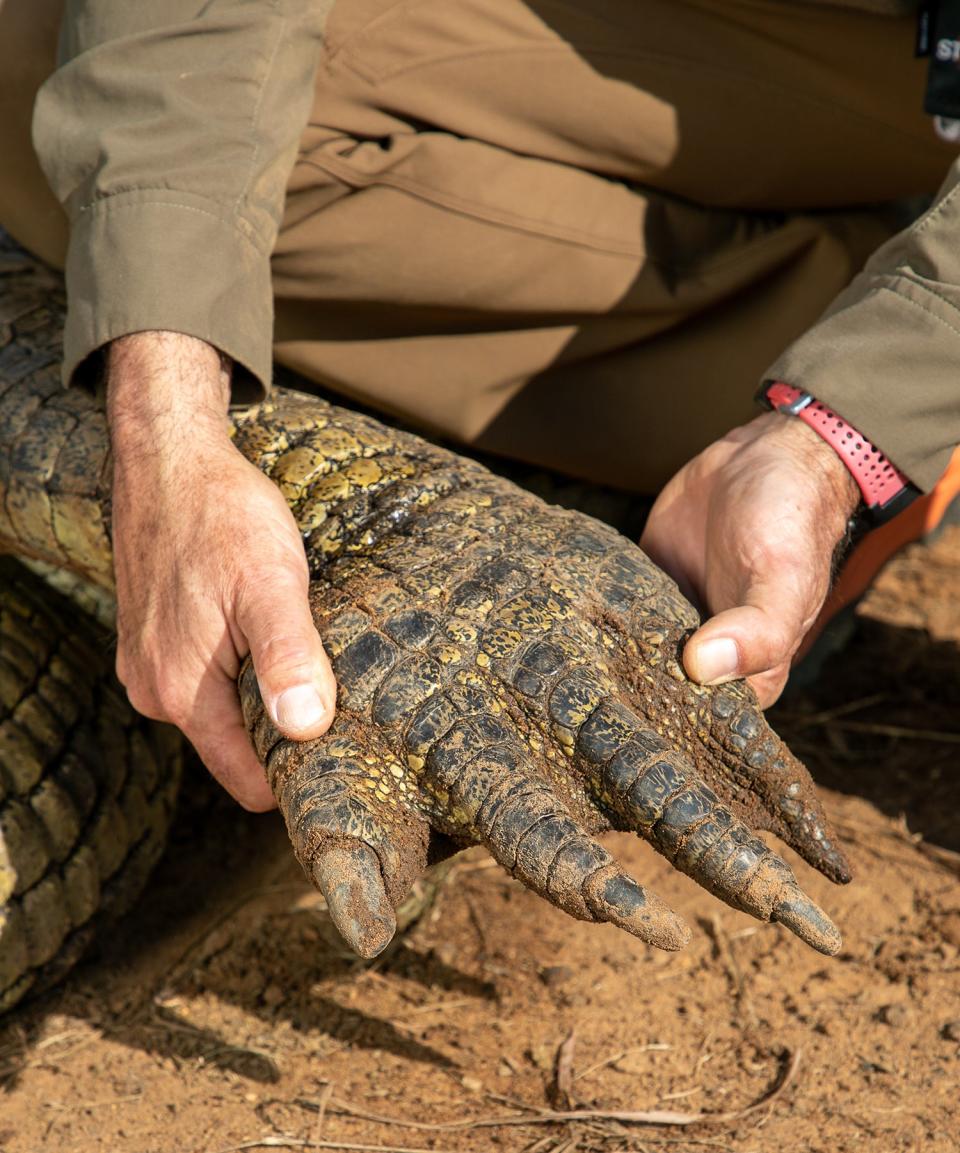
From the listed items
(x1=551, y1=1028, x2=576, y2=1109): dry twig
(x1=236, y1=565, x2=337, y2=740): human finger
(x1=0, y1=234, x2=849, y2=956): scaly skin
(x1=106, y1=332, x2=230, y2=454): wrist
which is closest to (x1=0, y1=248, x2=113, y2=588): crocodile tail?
(x1=106, y1=332, x2=230, y2=454): wrist

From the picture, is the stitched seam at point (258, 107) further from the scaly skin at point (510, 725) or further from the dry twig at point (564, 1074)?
the dry twig at point (564, 1074)

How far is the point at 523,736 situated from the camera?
1.43 metres

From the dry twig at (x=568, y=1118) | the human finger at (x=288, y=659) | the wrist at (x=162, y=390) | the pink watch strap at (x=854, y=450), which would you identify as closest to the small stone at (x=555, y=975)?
the dry twig at (x=568, y=1118)

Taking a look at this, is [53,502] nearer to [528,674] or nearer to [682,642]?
[528,674]

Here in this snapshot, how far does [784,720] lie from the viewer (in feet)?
8.50

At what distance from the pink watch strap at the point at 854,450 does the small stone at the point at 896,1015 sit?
0.67 metres

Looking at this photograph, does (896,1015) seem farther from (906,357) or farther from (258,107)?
(258,107)

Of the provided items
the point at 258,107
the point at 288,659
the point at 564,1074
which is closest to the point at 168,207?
the point at 258,107

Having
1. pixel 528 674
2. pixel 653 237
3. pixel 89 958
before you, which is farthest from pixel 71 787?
pixel 653 237

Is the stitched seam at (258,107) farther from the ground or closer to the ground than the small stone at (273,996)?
farther from the ground

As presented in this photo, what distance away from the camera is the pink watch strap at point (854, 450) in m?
1.72

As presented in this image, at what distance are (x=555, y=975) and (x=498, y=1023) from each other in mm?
118

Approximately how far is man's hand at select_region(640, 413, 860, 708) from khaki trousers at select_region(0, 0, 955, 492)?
0.53m

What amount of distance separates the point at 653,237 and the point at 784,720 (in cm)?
97
